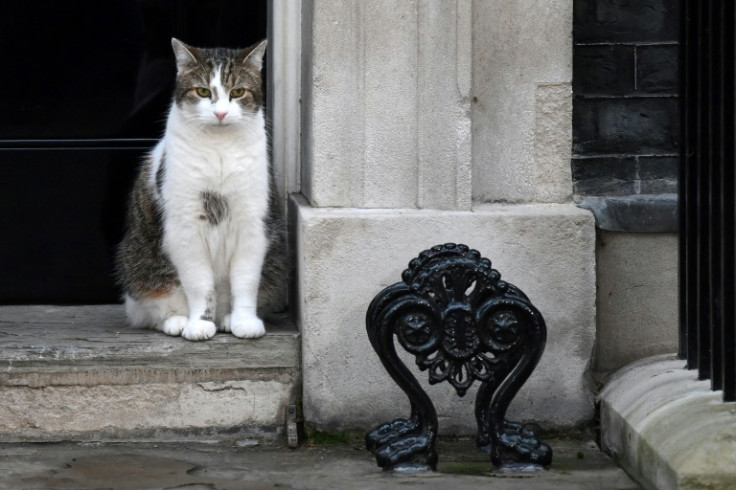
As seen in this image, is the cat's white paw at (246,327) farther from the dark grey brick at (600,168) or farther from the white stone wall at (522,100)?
the dark grey brick at (600,168)

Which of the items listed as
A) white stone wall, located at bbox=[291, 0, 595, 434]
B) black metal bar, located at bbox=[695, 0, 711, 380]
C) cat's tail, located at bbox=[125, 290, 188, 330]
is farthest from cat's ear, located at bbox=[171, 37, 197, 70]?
black metal bar, located at bbox=[695, 0, 711, 380]

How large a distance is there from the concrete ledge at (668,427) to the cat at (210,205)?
1.27 meters

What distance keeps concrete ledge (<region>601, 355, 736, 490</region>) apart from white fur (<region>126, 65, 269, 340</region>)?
1.28 metres

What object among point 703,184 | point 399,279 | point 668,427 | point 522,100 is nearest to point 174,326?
point 399,279

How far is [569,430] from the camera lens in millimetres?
4387

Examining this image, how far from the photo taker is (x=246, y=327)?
4.34 metres

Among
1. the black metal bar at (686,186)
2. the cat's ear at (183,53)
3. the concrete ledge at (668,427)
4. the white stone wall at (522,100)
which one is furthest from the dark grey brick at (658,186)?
the cat's ear at (183,53)

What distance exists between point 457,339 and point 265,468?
2.58ft

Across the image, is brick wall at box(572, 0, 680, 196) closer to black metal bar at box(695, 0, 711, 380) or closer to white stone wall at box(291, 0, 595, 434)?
white stone wall at box(291, 0, 595, 434)

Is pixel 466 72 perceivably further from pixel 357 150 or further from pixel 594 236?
pixel 594 236

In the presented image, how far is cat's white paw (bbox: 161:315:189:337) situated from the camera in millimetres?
4418

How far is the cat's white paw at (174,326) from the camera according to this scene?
14.5 ft

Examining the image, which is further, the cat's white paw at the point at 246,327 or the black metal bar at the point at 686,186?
the cat's white paw at the point at 246,327

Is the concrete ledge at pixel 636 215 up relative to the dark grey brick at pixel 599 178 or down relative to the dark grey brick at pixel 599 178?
down
